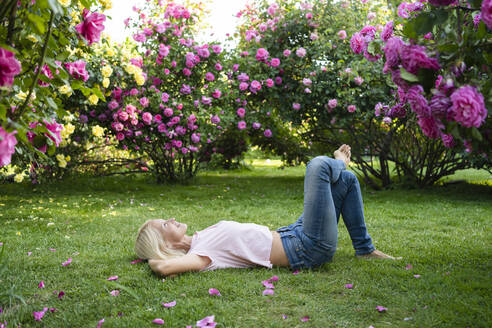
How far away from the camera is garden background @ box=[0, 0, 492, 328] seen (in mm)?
1702

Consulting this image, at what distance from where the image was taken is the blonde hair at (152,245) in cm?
302

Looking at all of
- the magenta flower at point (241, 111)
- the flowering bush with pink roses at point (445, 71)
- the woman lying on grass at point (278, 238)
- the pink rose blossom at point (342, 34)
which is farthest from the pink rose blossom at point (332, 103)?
the flowering bush with pink roses at point (445, 71)

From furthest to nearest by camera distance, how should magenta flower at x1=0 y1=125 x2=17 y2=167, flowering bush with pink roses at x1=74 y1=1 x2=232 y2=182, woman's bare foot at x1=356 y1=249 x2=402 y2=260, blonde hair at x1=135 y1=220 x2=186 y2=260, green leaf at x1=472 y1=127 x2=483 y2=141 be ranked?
flowering bush with pink roses at x1=74 y1=1 x2=232 y2=182, woman's bare foot at x1=356 y1=249 x2=402 y2=260, blonde hair at x1=135 y1=220 x2=186 y2=260, green leaf at x1=472 y1=127 x2=483 y2=141, magenta flower at x1=0 y1=125 x2=17 y2=167

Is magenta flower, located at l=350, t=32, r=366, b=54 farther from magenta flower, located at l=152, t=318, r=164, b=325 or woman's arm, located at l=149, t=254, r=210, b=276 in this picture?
magenta flower, located at l=152, t=318, r=164, b=325

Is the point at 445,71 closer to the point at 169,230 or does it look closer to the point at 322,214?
the point at 322,214

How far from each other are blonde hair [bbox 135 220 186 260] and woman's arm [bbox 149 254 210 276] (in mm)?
125

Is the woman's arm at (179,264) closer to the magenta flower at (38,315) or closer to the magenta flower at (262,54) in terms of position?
the magenta flower at (38,315)

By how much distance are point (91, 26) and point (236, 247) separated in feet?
5.89

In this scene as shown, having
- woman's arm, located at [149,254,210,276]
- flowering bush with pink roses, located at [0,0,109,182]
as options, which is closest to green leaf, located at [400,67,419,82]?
flowering bush with pink roses, located at [0,0,109,182]

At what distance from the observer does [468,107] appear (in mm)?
1433

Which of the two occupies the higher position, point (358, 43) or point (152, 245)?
point (358, 43)

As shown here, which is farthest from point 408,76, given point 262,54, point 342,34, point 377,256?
point 262,54

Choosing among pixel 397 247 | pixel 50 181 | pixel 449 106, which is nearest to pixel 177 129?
pixel 50 181

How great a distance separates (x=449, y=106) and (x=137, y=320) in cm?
178
